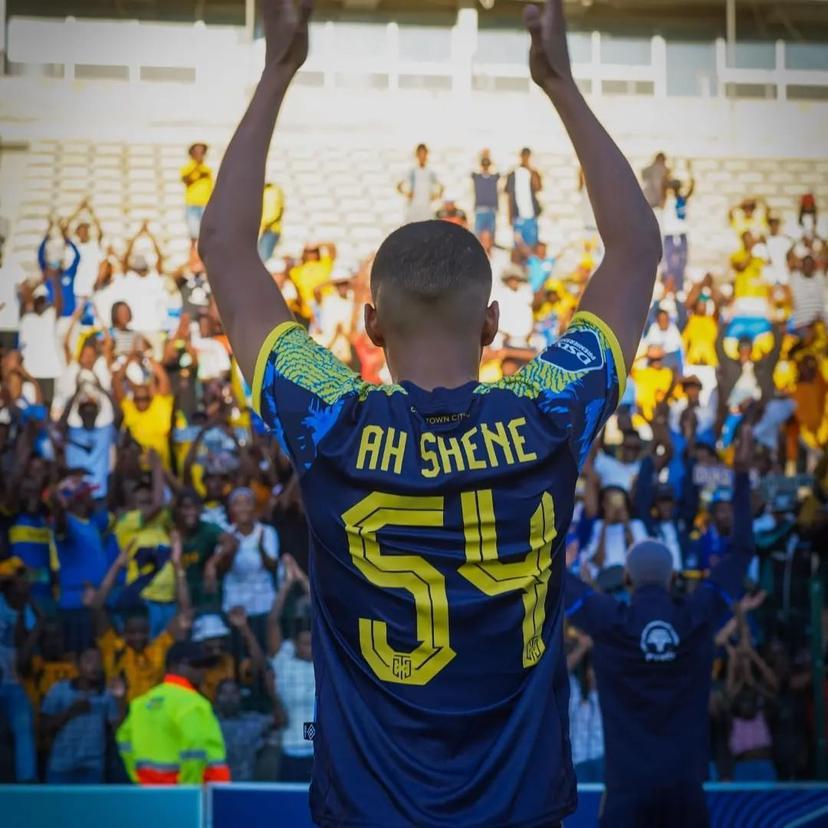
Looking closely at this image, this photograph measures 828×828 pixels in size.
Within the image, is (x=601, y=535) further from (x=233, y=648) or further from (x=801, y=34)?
(x=801, y=34)

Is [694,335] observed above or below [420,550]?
above

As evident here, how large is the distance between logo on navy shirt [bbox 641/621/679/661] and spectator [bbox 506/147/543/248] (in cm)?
647

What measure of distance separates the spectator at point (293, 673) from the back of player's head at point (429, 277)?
23.4 feet

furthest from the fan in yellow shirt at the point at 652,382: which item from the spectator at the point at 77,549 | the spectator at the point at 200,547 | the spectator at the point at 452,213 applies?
the spectator at the point at 77,549

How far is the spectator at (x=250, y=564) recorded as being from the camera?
9.27 meters

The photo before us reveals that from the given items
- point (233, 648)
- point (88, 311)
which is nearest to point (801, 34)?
point (88, 311)

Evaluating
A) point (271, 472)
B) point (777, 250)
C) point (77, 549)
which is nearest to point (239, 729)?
point (77, 549)

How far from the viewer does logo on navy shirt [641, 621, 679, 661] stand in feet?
19.2

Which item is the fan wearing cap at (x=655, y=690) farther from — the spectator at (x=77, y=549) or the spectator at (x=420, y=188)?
the spectator at (x=420, y=188)

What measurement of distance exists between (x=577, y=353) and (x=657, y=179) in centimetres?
1109

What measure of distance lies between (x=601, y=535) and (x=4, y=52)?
7561 mm

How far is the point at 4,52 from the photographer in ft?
42.6

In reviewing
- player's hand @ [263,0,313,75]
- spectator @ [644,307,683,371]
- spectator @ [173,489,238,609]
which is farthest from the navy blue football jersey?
spectator @ [644,307,683,371]

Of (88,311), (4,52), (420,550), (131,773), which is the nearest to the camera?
(420,550)
